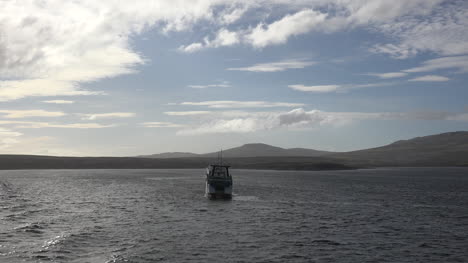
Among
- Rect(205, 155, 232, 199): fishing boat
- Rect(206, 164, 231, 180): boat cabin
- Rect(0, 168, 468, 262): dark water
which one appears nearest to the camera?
Rect(0, 168, 468, 262): dark water

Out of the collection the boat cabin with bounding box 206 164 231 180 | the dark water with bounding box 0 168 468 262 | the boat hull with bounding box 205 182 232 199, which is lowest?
the dark water with bounding box 0 168 468 262

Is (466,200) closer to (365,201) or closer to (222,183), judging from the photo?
(365,201)

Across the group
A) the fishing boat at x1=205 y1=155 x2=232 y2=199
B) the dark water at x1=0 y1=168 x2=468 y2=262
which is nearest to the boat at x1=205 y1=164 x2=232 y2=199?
the fishing boat at x1=205 y1=155 x2=232 y2=199

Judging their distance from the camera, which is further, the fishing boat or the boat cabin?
the boat cabin

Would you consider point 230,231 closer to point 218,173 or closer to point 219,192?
point 219,192

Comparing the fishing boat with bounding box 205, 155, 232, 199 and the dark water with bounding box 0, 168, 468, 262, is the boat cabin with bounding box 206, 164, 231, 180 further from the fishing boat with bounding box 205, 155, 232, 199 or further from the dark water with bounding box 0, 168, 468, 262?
the dark water with bounding box 0, 168, 468, 262

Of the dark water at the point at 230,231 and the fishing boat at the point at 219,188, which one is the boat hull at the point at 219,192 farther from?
the dark water at the point at 230,231

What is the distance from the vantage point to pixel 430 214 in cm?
5688

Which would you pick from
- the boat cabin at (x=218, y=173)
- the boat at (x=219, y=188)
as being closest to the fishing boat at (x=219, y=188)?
the boat at (x=219, y=188)

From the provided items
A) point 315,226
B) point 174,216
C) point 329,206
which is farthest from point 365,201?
point 174,216

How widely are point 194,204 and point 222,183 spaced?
894 centimetres

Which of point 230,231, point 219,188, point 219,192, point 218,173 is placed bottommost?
point 230,231

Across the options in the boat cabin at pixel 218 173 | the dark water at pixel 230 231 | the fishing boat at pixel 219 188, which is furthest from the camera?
the boat cabin at pixel 218 173

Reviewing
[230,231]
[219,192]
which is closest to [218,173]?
[219,192]
